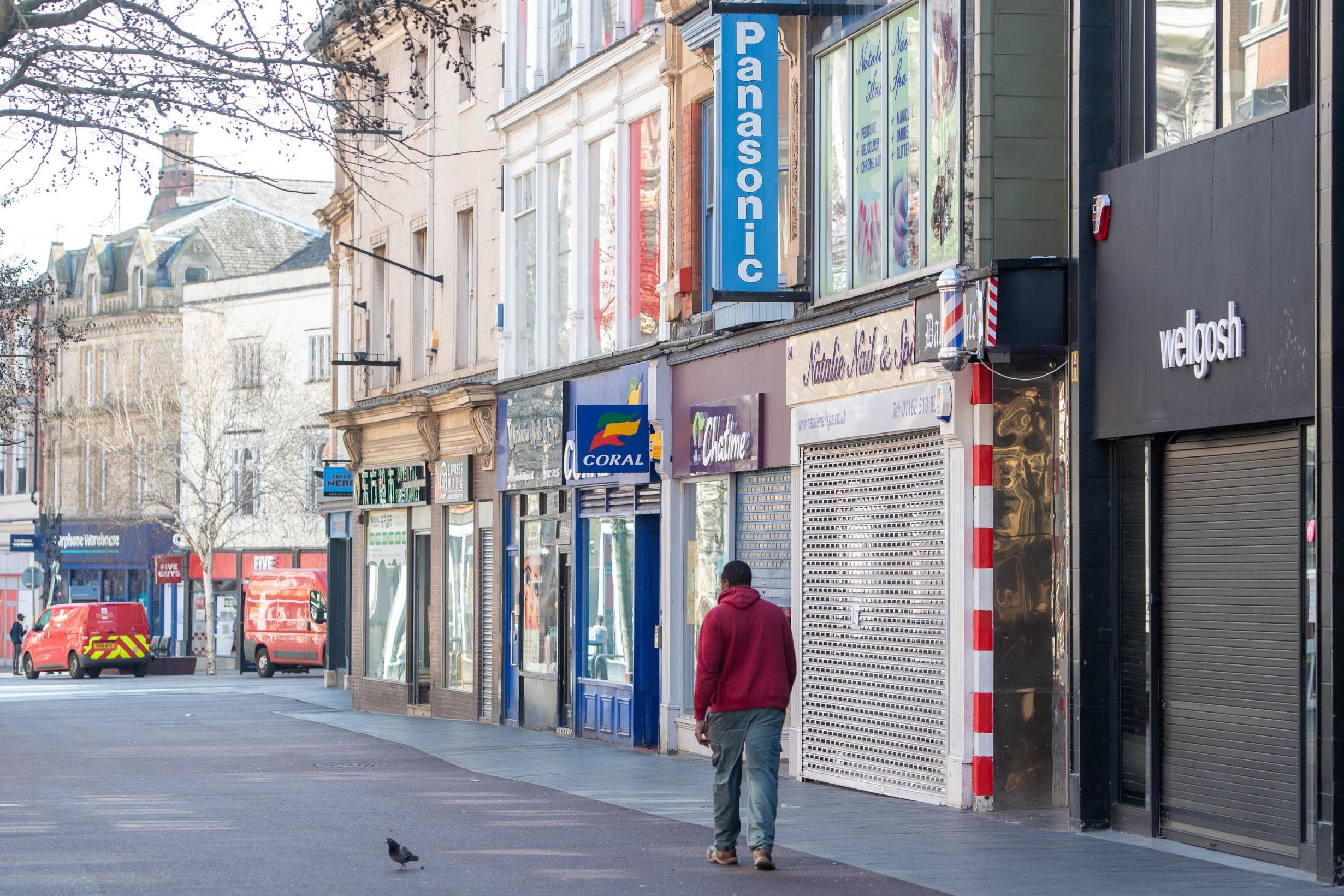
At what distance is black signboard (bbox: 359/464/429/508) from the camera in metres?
29.5

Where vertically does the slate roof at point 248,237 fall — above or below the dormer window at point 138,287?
above

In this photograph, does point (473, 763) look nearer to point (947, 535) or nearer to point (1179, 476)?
point (947, 535)

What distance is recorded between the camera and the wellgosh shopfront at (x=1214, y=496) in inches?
Answer: 438

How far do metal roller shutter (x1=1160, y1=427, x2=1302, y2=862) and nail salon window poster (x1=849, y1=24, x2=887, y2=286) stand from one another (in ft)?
14.7

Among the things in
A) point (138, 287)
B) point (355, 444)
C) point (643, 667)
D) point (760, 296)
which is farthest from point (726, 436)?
point (138, 287)

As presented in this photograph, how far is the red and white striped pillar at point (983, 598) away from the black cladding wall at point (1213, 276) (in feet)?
4.21

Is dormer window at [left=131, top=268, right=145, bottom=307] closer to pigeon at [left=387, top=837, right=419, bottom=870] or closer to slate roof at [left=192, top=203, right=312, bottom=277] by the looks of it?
slate roof at [left=192, top=203, right=312, bottom=277]

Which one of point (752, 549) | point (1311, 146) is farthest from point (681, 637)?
point (1311, 146)

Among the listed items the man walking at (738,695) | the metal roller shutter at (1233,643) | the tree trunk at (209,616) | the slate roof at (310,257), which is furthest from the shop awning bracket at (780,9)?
the slate roof at (310,257)

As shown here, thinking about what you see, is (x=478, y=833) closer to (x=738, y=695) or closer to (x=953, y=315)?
(x=738, y=695)

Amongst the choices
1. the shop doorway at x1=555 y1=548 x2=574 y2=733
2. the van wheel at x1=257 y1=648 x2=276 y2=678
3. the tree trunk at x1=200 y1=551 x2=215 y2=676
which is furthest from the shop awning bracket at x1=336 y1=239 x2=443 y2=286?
the tree trunk at x1=200 y1=551 x2=215 y2=676

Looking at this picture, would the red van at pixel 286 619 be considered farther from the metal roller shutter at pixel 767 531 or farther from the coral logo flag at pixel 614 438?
the metal roller shutter at pixel 767 531

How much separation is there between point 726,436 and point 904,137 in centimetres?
435

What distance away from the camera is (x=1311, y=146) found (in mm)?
Answer: 10938
